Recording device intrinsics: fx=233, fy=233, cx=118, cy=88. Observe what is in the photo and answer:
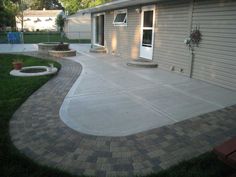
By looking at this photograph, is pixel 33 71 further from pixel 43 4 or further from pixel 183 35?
pixel 43 4

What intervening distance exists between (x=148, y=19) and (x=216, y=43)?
144 inches

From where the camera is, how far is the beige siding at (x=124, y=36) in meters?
10.0

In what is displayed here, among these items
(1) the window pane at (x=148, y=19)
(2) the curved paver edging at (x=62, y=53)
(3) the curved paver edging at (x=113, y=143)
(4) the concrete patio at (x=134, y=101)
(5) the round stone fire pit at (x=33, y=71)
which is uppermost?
(1) the window pane at (x=148, y=19)

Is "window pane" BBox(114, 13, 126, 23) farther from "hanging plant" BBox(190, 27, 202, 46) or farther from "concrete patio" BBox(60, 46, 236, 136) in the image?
"hanging plant" BBox(190, 27, 202, 46)

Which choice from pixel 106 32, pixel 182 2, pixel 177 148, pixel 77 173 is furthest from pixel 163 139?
pixel 106 32

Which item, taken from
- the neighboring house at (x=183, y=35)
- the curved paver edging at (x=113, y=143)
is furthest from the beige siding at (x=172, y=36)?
the curved paver edging at (x=113, y=143)

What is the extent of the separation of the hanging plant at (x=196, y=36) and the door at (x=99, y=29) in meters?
8.36

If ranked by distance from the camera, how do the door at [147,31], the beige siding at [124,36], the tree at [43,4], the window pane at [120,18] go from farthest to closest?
the tree at [43,4]
the window pane at [120,18]
the beige siding at [124,36]
the door at [147,31]

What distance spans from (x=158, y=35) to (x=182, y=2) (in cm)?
160

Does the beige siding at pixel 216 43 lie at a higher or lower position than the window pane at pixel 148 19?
lower

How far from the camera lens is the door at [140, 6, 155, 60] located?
8883 mm

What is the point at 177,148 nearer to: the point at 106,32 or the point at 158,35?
the point at 158,35

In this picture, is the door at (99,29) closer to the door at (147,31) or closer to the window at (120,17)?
the window at (120,17)

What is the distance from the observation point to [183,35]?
7215mm
